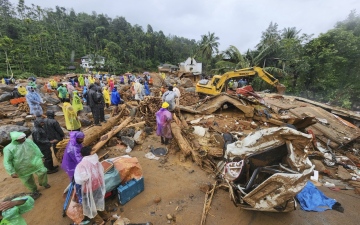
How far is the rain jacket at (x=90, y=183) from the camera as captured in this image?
2.60 meters

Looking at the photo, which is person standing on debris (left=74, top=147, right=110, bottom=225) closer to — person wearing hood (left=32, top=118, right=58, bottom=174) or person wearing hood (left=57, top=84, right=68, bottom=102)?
person wearing hood (left=32, top=118, right=58, bottom=174)

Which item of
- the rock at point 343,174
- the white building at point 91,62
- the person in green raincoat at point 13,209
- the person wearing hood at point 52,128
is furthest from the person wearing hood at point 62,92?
the white building at point 91,62

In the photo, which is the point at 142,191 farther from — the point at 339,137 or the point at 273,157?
the point at 339,137

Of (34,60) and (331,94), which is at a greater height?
(34,60)

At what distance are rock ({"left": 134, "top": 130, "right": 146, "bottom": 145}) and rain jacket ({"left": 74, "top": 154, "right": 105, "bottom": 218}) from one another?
10.3ft

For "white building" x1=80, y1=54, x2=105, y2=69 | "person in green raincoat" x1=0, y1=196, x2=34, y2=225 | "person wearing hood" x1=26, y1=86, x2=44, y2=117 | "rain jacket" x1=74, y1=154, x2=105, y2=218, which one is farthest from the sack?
"white building" x1=80, y1=54, x2=105, y2=69

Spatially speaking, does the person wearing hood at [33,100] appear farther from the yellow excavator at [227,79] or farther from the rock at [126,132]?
the yellow excavator at [227,79]

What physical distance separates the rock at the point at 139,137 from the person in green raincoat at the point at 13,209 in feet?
12.2

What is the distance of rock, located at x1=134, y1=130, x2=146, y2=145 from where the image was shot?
6004mm

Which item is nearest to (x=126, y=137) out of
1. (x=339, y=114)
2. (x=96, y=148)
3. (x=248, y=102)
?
(x=96, y=148)

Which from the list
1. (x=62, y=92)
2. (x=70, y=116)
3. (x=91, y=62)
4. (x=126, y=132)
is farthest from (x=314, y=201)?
(x=91, y=62)

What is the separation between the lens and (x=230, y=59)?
19.0m

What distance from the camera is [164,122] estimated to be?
5613 mm

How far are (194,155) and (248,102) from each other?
5056 millimetres
